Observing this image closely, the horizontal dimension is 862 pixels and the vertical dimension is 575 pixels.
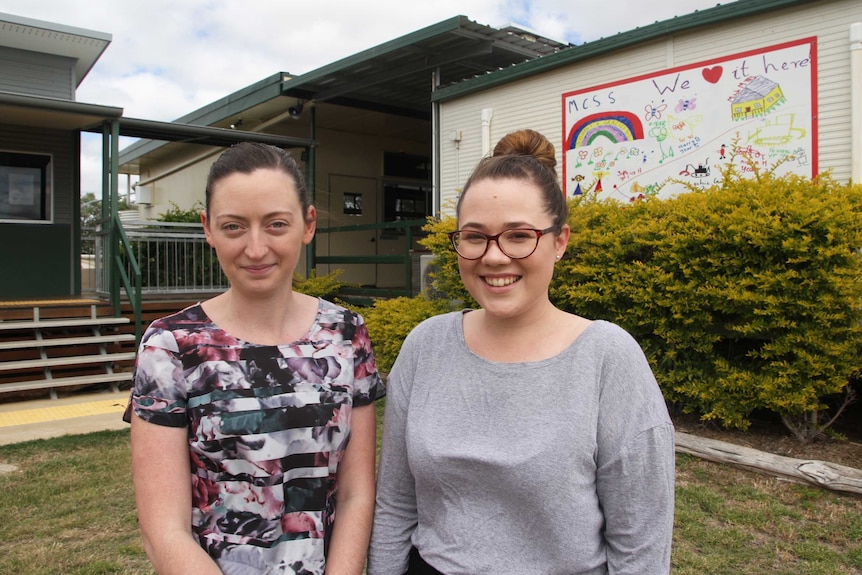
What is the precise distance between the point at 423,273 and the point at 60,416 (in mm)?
4282

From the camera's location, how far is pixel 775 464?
424 centimetres

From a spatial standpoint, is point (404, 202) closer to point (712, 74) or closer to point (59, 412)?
point (712, 74)

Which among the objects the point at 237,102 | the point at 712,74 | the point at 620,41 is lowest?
the point at 712,74

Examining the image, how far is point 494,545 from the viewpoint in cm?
142

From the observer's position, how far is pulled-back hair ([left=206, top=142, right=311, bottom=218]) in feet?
5.03

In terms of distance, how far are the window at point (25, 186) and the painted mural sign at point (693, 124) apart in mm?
7600

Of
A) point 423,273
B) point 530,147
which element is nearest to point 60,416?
point 423,273

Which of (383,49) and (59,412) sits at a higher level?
(383,49)

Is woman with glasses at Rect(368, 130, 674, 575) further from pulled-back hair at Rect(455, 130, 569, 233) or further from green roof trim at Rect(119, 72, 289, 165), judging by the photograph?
green roof trim at Rect(119, 72, 289, 165)

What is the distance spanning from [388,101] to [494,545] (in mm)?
10738

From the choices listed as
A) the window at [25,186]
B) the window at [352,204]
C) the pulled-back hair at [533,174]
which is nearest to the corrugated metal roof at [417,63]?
the window at [352,204]

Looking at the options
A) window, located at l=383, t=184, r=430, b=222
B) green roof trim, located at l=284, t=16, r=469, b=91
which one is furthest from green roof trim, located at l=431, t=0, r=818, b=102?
window, located at l=383, t=184, r=430, b=222

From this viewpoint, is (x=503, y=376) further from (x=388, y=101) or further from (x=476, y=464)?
(x=388, y=101)

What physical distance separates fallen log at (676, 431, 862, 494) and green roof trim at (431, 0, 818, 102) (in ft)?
12.8
